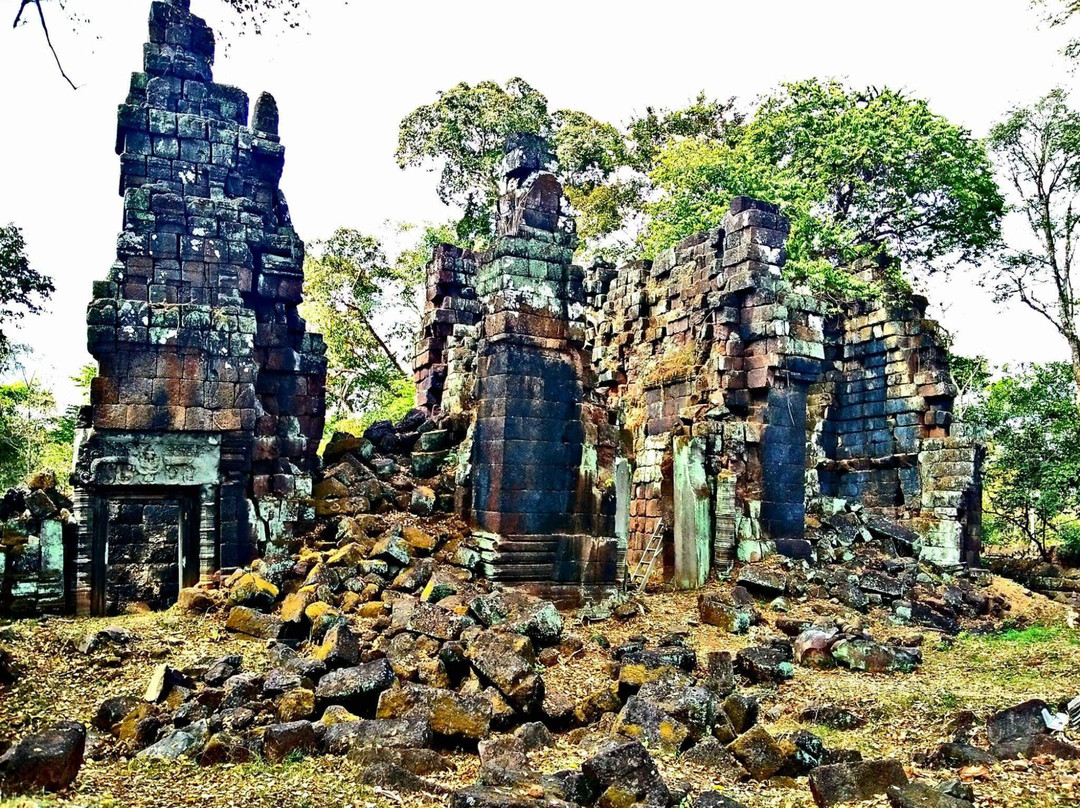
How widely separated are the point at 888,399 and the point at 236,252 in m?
13.3

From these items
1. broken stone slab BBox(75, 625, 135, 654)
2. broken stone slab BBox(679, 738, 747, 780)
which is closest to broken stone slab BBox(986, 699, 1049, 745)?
broken stone slab BBox(679, 738, 747, 780)

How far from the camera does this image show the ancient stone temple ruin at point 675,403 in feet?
32.4

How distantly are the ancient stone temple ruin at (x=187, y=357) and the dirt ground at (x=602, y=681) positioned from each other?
107cm

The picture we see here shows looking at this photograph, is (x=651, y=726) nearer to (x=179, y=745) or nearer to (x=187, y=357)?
(x=179, y=745)

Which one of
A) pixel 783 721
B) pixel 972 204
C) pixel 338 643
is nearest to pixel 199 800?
pixel 338 643

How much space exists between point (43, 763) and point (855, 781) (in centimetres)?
449

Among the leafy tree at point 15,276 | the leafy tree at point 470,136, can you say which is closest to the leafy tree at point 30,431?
the leafy tree at point 15,276

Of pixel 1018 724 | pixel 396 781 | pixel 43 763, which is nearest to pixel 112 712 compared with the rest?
pixel 43 763

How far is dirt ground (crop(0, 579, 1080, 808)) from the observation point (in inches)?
183

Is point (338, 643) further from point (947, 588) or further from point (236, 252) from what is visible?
point (947, 588)

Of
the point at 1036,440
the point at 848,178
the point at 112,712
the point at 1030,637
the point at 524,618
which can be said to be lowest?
the point at 1030,637

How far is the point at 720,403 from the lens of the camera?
13102 millimetres

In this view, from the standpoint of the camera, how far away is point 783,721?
6398 mm

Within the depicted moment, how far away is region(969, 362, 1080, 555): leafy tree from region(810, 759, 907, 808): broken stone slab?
15512 millimetres
